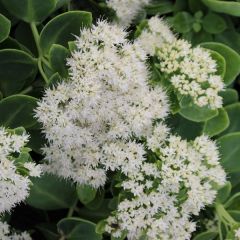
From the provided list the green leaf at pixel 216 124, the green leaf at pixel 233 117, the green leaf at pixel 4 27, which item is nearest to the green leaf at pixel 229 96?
the green leaf at pixel 233 117

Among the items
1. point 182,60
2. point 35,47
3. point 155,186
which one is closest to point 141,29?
point 182,60

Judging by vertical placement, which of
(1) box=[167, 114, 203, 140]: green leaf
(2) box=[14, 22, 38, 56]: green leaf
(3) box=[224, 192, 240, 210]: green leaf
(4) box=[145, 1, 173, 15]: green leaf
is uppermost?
(4) box=[145, 1, 173, 15]: green leaf

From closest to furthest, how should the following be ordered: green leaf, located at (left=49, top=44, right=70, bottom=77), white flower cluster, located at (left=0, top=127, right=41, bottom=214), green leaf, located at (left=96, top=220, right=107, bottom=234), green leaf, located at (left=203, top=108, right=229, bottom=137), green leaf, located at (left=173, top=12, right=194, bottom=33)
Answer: white flower cluster, located at (left=0, top=127, right=41, bottom=214) → green leaf, located at (left=49, top=44, right=70, bottom=77) → green leaf, located at (left=96, top=220, right=107, bottom=234) → green leaf, located at (left=203, top=108, right=229, bottom=137) → green leaf, located at (left=173, top=12, right=194, bottom=33)

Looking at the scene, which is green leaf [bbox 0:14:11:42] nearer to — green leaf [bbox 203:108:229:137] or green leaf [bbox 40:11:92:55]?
green leaf [bbox 40:11:92:55]

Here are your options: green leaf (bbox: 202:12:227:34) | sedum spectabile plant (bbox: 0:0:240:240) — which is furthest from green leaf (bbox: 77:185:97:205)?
green leaf (bbox: 202:12:227:34)

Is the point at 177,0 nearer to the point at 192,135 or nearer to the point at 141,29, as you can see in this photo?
the point at 141,29
